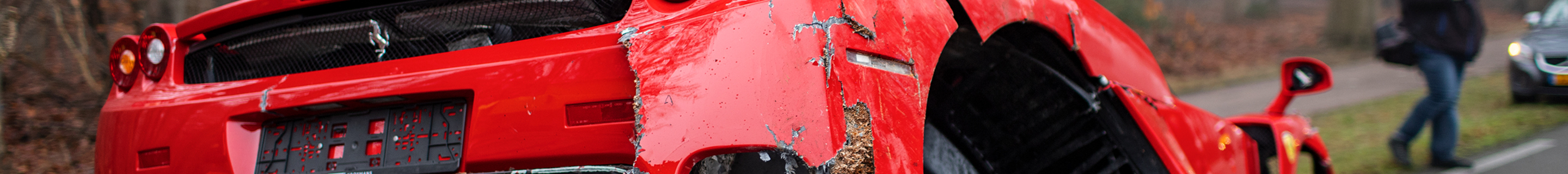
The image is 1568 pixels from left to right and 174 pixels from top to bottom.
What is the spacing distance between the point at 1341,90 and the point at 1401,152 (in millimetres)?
5529

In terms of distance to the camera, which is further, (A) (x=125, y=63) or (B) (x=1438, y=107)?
(B) (x=1438, y=107)

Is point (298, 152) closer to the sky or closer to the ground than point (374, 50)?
closer to the ground

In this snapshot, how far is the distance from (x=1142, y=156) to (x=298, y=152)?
1.72 meters

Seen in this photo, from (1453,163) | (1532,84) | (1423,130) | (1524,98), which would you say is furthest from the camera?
(1524,98)

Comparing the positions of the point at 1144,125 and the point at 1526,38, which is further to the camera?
the point at 1526,38

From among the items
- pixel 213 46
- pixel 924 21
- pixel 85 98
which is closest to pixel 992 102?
pixel 924 21

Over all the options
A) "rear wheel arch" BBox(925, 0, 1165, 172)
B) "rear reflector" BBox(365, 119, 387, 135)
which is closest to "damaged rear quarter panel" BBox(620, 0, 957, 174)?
"rear wheel arch" BBox(925, 0, 1165, 172)

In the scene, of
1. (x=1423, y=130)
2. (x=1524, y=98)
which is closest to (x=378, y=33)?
(x=1423, y=130)

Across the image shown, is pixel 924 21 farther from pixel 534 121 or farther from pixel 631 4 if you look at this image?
pixel 534 121

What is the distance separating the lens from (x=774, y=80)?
1.20 meters

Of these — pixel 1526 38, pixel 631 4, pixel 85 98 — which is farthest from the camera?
pixel 1526 38

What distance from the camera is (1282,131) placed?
258cm

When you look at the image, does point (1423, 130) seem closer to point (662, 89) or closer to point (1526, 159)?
point (1526, 159)

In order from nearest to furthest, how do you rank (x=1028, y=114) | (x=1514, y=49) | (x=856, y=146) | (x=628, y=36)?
(x=856, y=146), (x=628, y=36), (x=1028, y=114), (x=1514, y=49)
